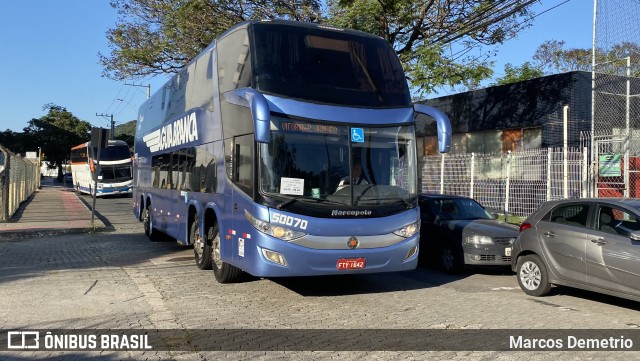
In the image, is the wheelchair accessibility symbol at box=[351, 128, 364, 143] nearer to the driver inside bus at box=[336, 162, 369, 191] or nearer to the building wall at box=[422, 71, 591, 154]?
the driver inside bus at box=[336, 162, 369, 191]

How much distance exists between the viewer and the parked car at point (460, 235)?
9.90 metres

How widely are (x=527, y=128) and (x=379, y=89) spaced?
13.7 metres

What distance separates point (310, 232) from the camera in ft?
24.1

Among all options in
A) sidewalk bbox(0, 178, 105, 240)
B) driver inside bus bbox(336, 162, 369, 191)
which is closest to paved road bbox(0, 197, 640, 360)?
driver inside bus bbox(336, 162, 369, 191)

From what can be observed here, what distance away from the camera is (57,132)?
226 feet

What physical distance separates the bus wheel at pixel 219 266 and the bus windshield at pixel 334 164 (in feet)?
6.59

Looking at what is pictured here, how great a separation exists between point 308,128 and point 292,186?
84 centimetres

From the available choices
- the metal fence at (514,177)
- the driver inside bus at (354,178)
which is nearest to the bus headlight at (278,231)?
the driver inside bus at (354,178)

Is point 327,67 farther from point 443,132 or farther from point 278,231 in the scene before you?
point 278,231

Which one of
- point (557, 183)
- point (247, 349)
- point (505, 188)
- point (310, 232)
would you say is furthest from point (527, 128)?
point (247, 349)

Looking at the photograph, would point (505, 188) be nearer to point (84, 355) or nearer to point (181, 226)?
point (181, 226)

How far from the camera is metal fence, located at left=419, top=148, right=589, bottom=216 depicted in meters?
14.6

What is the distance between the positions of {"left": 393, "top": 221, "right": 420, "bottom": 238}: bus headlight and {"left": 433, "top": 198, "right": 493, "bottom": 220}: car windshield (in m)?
3.09

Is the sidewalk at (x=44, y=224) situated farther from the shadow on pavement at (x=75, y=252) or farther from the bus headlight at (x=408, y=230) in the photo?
the bus headlight at (x=408, y=230)
